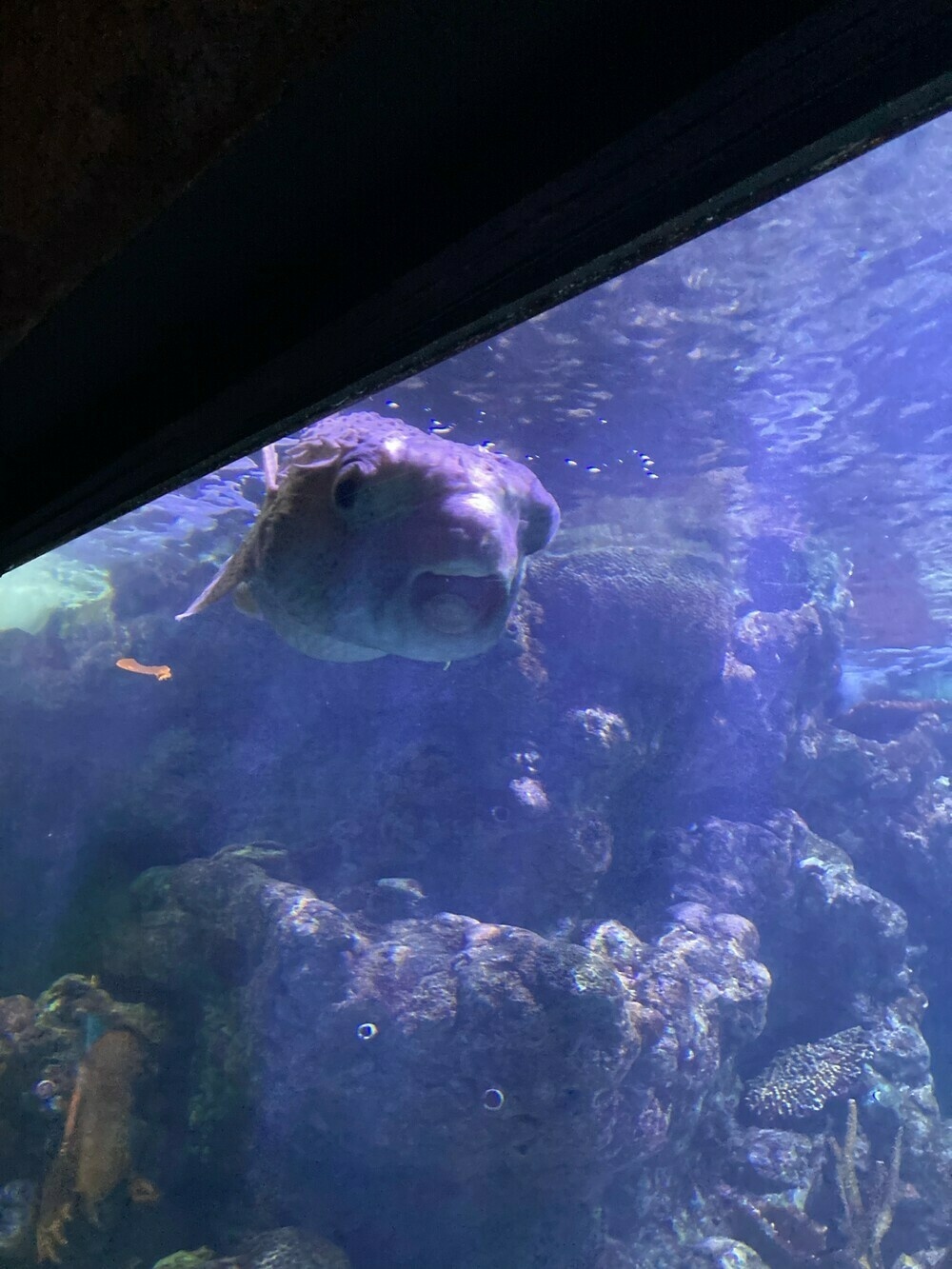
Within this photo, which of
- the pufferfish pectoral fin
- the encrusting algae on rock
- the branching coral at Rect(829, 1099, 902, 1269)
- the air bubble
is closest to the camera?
the pufferfish pectoral fin

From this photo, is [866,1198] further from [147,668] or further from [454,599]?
[147,668]

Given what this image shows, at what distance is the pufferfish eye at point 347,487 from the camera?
12.5ft

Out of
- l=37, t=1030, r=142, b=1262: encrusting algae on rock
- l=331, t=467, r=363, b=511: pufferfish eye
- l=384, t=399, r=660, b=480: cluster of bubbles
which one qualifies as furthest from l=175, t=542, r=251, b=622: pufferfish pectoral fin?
l=384, t=399, r=660, b=480: cluster of bubbles

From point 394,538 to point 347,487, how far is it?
36 centimetres

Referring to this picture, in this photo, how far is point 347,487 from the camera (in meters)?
3.82

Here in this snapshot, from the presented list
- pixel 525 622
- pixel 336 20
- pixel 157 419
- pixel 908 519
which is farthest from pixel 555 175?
pixel 908 519

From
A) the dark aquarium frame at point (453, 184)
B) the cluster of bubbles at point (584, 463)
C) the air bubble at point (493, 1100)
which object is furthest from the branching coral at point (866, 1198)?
the dark aquarium frame at point (453, 184)

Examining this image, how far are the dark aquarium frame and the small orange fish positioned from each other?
9.87 meters

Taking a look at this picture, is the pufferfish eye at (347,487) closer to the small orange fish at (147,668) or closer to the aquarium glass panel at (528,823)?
the aquarium glass panel at (528,823)

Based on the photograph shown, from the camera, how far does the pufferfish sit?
12.3 ft

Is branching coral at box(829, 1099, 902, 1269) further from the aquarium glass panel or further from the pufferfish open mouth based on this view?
the pufferfish open mouth

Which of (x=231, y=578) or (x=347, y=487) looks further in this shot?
(x=231, y=578)

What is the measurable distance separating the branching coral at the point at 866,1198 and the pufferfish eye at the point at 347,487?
11.9m

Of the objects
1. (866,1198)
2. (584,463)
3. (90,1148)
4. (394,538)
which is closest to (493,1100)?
(90,1148)
